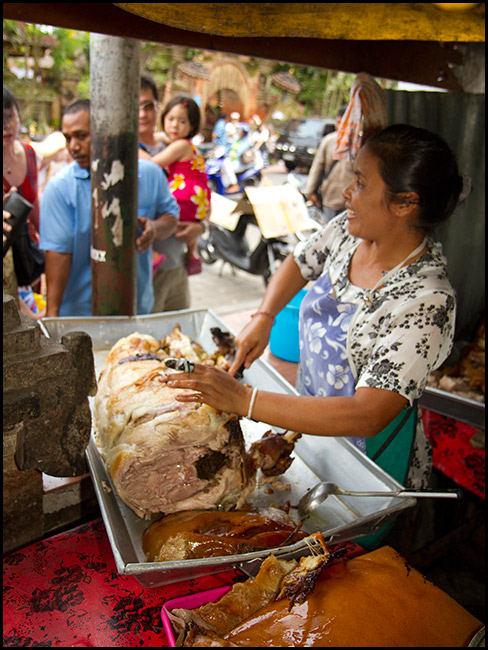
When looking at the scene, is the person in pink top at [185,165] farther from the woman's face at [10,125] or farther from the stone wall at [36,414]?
the stone wall at [36,414]

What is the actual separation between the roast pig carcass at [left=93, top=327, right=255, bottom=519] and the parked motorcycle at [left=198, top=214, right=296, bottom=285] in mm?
5603

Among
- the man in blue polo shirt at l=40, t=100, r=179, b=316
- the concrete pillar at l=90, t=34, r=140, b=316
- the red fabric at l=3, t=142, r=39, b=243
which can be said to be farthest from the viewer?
the red fabric at l=3, t=142, r=39, b=243

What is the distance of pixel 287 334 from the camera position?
3.28 metres

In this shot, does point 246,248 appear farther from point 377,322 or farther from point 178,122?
point 377,322

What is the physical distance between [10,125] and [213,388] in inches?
115

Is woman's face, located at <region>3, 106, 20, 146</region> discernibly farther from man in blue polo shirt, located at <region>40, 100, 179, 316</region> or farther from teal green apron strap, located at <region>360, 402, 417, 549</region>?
teal green apron strap, located at <region>360, 402, 417, 549</region>

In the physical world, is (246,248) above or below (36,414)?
above

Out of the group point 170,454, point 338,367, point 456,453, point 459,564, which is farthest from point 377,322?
point 459,564

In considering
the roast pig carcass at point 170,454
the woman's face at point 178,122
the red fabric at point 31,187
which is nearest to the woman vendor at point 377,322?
the roast pig carcass at point 170,454

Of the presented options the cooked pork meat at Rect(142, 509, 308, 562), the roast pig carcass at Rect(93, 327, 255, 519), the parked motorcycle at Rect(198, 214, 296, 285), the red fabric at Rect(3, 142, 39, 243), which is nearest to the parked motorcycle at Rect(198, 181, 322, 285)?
the parked motorcycle at Rect(198, 214, 296, 285)

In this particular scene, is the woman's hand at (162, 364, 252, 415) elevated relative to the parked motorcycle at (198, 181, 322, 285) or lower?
lower

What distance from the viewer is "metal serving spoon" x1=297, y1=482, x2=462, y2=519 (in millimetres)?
1675

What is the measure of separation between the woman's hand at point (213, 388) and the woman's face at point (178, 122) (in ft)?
12.1

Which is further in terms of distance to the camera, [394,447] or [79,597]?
[394,447]
